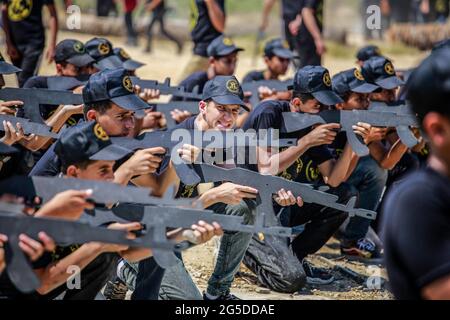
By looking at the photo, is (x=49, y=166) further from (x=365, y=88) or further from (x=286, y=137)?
(x=365, y=88)

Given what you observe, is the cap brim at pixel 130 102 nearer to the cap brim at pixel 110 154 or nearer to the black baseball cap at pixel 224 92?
the black baseball cap at pixel 224 92

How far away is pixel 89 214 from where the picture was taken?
170 inches

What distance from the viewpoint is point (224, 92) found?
609 cm

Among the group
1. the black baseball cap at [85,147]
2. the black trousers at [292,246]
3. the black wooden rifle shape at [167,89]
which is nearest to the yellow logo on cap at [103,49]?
the black wooden rifle shape at [167,89]

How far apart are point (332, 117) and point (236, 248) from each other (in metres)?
1.22

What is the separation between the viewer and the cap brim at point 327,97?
6.55m

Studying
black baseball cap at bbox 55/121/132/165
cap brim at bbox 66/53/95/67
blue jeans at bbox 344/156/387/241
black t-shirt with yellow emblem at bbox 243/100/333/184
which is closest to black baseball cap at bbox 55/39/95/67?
cap brim at bbox 66/53/95/67

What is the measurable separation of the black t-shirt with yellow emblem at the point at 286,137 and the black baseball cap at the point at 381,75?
1.08 meters

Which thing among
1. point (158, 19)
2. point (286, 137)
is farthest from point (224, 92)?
point (158, 19)

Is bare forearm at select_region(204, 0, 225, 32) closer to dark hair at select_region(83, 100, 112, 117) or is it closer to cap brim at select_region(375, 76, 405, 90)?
cap brim at select_region(375, 76, 405, 90)

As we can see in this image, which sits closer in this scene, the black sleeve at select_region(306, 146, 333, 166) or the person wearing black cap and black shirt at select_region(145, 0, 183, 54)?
the black sleeve at select_region(306, 146, 333, 166)

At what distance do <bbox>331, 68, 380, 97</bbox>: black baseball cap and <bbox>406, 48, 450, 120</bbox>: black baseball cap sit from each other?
4112mm

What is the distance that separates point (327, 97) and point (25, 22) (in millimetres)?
4327

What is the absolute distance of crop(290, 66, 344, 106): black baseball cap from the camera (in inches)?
259
